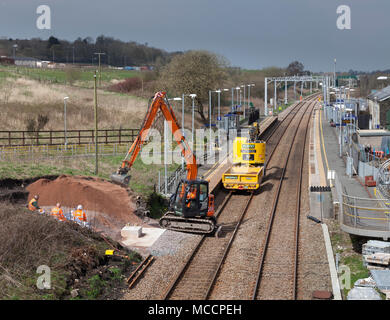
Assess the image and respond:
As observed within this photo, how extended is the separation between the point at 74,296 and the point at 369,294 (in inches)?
348

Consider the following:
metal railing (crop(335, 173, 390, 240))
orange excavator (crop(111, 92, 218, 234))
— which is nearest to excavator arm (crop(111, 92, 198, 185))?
orange excavator (crop(111, 92, 218, 234))

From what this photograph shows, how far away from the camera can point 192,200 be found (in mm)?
21688

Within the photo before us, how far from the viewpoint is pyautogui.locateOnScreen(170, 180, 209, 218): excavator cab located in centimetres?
2170

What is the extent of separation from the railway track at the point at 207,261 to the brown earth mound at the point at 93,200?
14.8ft

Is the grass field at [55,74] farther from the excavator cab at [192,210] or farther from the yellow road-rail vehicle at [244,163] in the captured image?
the excavator cab at [192,210]

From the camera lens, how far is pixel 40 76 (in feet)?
275

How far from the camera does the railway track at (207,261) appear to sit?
15867mm

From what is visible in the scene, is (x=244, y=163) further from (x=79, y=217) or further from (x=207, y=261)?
(x=207, y=261)

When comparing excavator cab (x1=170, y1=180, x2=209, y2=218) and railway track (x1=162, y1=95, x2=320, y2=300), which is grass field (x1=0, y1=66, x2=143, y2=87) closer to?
railway track (x1=162, y1=95, x2=320, y2=300)

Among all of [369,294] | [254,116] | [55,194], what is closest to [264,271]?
[369,294]

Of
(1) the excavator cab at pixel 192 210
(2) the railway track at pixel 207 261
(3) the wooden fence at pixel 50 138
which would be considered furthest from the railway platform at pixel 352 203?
(3) the wooden fence at pixel 50 138

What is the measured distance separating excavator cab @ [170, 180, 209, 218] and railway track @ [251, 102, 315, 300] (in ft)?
10.2

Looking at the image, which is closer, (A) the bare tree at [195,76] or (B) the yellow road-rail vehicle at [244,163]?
(B) the yellow road-rail vehicle at [244,163]
